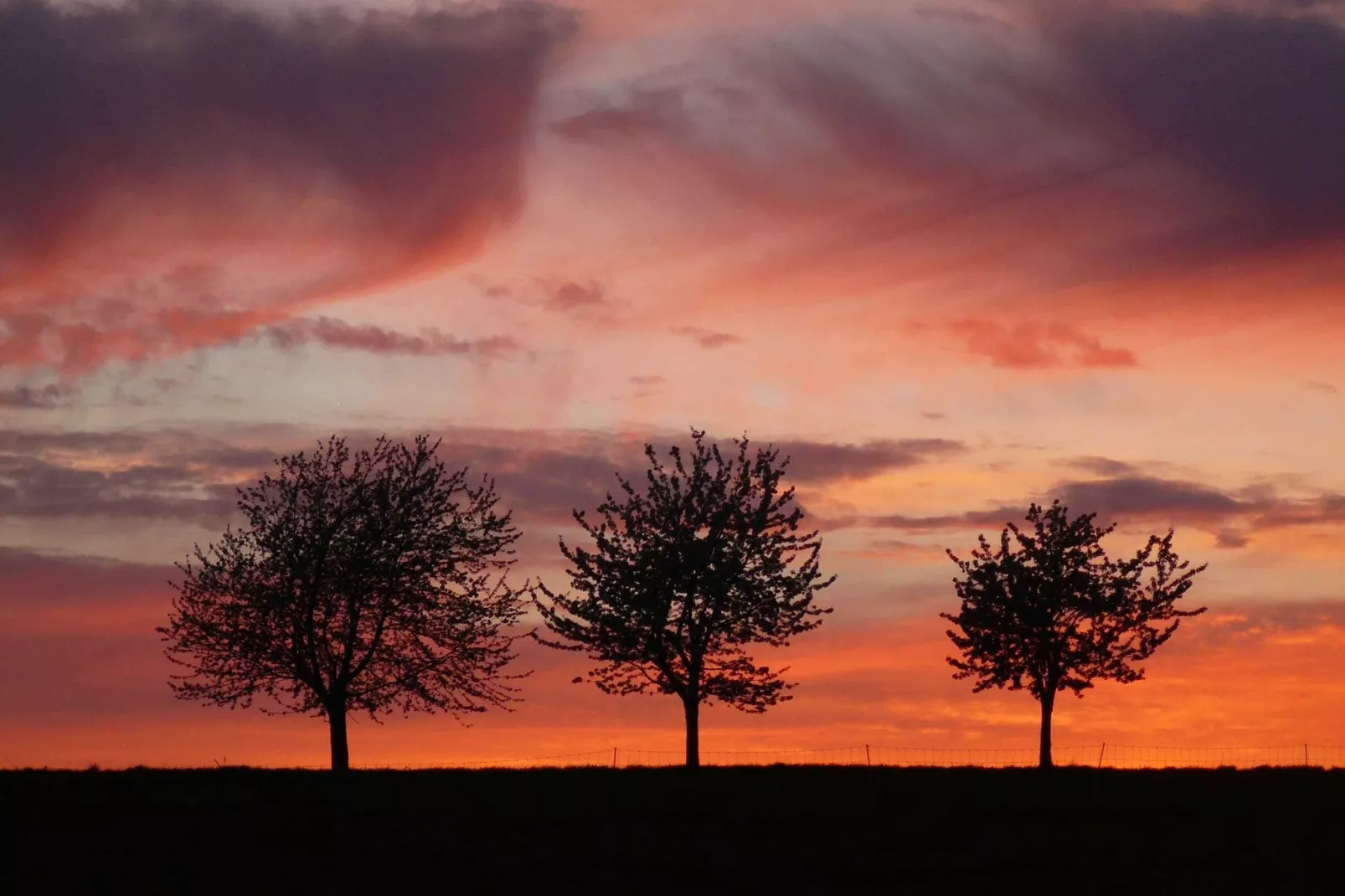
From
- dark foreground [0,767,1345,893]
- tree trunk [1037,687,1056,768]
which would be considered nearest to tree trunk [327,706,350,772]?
dark foreground [0,767,1345,893]

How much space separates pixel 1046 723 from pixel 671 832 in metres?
26.2

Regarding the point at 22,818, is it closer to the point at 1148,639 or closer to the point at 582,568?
the point at 582,568

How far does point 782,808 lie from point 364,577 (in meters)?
21.2

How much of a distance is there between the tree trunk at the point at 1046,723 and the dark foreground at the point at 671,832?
724cm

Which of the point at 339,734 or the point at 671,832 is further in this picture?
the point at 339,734

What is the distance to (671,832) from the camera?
4378 centimetres

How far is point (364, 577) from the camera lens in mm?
61375

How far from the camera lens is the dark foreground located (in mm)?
38688

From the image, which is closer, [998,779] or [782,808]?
[782,808]

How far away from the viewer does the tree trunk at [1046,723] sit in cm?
6294

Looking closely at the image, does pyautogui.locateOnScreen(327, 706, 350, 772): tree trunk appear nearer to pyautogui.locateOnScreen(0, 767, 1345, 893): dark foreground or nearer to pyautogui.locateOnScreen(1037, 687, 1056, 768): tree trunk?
pyautogui.locateOnScreen(0, 767, 1345, 893): dark foreground

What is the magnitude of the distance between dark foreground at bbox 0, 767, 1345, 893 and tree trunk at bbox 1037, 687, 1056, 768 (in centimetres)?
724

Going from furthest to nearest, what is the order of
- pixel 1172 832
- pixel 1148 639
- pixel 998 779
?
1. pixel 1148 639
2. pixel 998 779
3. pixel 1172 832

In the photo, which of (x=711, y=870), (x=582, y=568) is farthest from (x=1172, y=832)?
(x=582, y=568)
